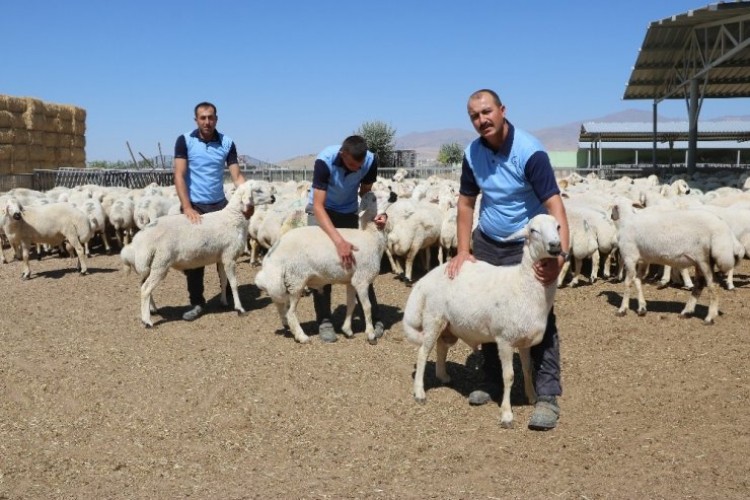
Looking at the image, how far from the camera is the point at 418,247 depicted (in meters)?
11.6

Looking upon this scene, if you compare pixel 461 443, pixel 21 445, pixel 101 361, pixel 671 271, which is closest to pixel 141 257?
pixel 101 361

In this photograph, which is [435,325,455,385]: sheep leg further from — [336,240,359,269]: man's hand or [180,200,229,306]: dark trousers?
[180,200,229,306]: dark trousers

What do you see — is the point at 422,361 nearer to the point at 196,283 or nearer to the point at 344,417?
the point at 344,417

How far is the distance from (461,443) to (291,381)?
6.67 feet

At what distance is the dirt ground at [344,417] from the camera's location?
4.59m

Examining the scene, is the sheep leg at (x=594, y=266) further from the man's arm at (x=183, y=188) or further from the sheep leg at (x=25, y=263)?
the sheep leg at (x=25, y=263)

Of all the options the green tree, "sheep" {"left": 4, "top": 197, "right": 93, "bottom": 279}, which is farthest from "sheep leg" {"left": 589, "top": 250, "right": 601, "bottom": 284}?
the green tree

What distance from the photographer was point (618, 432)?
528 centimetres

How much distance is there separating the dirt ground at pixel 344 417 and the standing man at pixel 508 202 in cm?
34

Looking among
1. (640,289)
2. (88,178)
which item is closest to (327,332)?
(640,289)

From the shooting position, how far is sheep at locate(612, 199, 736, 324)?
859 centimetres

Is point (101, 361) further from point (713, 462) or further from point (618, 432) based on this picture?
point (713, 462)

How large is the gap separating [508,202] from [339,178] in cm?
267

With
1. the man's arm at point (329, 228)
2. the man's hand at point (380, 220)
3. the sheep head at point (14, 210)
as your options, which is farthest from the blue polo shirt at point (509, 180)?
the sheep head at point (14, 210)
